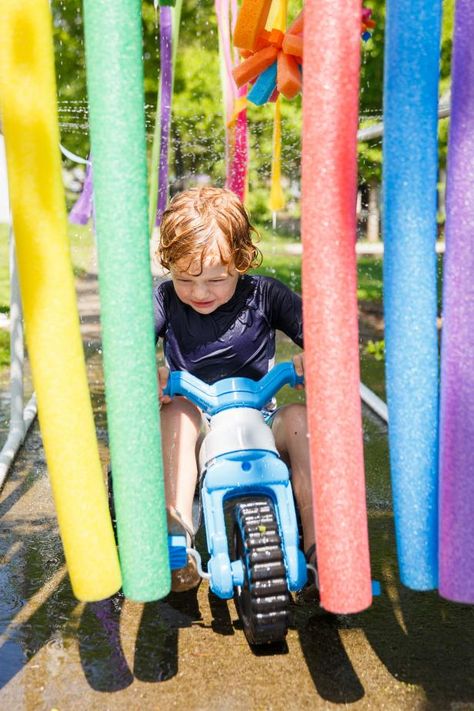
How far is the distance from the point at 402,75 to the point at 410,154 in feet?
0.52

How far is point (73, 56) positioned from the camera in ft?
34.7

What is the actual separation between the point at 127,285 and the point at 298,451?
1.19m

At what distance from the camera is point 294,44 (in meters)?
2.55

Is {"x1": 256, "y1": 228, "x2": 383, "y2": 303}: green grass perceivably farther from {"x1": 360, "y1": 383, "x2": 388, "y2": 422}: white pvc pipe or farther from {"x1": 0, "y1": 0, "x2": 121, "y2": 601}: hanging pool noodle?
{"x1": 0, "y1": 0, "x2": 121, "y2": 601}: hanging pool noodle

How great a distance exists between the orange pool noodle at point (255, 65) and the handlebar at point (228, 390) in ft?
3.42

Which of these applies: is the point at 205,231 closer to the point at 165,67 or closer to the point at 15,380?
the point at 15,380

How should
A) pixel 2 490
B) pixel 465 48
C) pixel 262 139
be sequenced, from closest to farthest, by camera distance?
pixel 465 48, pixel 2 490, pixel 262 139

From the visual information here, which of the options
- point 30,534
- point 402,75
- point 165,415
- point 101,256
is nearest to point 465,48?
point 402,75

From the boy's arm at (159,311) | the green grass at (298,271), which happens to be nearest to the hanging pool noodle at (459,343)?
the boy's arm at (159,311)

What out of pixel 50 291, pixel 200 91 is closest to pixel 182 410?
pixel 50 291

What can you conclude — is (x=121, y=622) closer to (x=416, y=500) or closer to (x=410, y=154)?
(x=416, y=500)

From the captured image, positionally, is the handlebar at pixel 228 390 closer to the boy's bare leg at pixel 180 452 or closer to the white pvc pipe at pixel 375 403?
the boy's bare leg at pixel 180 452

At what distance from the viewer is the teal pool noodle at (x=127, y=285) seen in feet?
5.28

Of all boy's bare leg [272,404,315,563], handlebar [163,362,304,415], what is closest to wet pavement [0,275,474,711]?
boy's bare leg [272,404,315,563]
